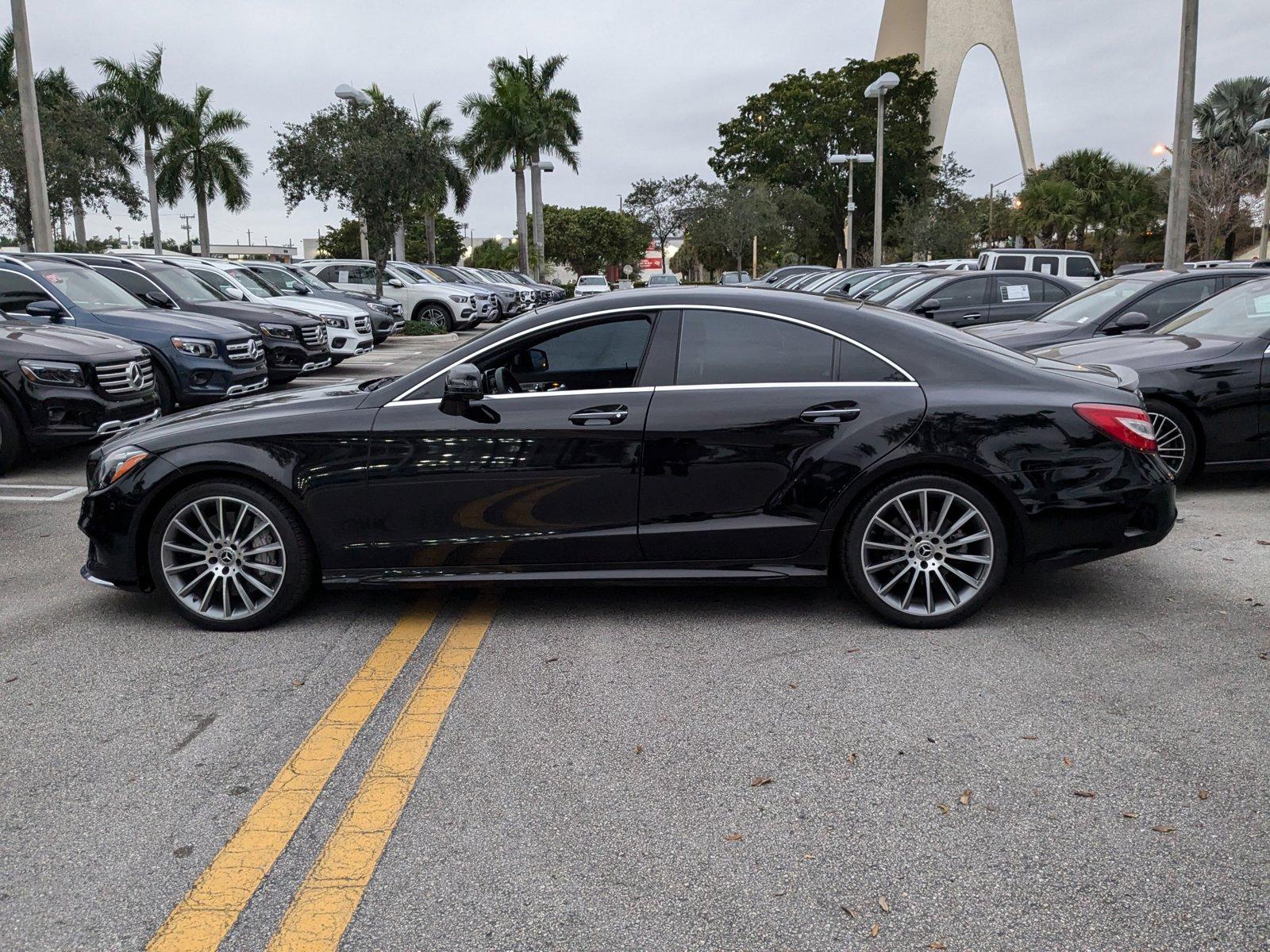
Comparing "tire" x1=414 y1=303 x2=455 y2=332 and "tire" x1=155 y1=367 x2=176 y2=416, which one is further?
"tire" x1=414 y1=303 x2=455 y2=332

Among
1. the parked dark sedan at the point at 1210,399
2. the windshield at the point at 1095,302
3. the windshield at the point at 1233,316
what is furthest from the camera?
the windshield at the point at 1095,302

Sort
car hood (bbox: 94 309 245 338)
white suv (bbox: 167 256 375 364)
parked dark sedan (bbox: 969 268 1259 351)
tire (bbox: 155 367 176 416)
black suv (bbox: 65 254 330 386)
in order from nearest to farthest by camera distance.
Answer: parked dark sedan (bbox: 969 268 1259 351) → tire (bbox: 155 367 176 416) → car hood (bbox: 94 309 245 338) → black suv (bbox: 65 254 330 386) → white suv (bbox: 167 256 375 364)

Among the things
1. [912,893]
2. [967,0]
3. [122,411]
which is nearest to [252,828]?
[912,893]

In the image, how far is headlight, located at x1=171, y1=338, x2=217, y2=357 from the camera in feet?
37.5

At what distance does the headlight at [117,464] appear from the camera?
512cm

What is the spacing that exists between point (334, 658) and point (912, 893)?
107 inches

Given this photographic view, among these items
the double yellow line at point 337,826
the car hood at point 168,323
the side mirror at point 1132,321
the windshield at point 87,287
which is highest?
the windshield at point 87,287

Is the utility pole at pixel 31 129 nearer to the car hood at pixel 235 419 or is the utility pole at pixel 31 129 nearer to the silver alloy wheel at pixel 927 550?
the car hood at pixel 235 419

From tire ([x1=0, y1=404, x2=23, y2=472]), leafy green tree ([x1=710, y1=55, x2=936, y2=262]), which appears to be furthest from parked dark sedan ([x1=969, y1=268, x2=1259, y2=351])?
leafy green tree ([x1=710, y1=55, x2=936, y2=262])

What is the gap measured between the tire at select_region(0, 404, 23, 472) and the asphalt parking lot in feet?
13.0

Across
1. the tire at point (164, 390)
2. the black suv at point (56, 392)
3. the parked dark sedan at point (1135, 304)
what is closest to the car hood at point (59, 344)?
the black suv at point (56, 392)

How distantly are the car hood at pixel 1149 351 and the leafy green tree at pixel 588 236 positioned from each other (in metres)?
82.7

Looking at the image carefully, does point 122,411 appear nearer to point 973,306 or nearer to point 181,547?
point 181,547

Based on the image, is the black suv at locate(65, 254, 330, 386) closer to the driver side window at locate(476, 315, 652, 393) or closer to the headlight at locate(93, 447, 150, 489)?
the headlight at locate(93, 447, 150, 489)
